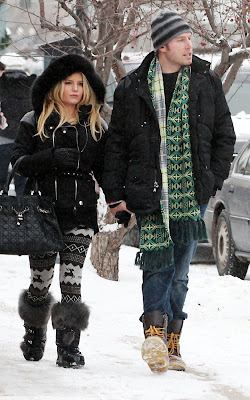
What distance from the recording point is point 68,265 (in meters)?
5.98

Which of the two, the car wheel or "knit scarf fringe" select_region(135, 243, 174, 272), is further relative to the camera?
the car wheel

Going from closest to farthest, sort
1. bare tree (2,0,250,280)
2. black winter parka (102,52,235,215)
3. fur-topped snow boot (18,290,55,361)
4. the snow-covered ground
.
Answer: the snow-covered ground
black winter parka (102,52,235,215)
fur-topped snow boot (18,290,55,361)
bare tree (2,0,250,280)

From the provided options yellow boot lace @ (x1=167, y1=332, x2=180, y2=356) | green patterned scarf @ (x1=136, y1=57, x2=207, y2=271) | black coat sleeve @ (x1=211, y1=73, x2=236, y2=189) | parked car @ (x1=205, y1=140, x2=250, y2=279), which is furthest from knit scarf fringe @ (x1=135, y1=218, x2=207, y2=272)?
parked car @ (x1=205, y1=140, x2=250, y2=279)

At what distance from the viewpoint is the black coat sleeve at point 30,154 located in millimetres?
5887

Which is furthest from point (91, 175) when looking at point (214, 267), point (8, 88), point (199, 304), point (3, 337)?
point (214, 267)

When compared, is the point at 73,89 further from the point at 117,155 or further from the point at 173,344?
the point at 173,344

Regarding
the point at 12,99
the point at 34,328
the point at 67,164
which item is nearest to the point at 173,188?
the point at 67,164

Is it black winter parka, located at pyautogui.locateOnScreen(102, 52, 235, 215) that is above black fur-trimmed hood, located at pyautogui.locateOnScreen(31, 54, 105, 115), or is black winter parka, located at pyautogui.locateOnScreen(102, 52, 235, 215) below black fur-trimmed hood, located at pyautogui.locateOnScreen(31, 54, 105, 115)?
below

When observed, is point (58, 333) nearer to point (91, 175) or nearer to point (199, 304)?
point (91, 175)

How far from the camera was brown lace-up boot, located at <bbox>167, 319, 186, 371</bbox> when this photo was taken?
239 inches

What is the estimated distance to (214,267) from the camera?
13430mm

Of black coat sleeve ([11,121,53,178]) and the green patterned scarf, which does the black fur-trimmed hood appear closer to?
black coat sleeve ([11,121,53,178])

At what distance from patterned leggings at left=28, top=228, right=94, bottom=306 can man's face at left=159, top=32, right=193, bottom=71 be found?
100 cm

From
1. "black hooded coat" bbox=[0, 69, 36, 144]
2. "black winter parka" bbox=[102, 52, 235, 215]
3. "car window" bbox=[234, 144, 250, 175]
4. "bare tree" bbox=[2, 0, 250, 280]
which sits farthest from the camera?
"car window" bbox=[234, 144, 250, 175]
